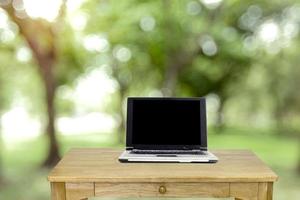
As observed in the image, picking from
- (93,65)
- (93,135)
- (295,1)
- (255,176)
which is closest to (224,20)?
(295,1)

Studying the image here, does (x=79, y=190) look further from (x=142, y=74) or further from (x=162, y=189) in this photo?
(x=142, y=74)

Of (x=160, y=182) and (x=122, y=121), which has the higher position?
(x=122, y=121)

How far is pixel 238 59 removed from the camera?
3.69m

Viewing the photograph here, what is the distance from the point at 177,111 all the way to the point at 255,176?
58cm

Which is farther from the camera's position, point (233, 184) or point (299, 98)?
point (299, 98)

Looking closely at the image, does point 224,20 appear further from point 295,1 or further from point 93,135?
point 93,135

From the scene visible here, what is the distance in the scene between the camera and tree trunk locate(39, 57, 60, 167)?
359 centimetres

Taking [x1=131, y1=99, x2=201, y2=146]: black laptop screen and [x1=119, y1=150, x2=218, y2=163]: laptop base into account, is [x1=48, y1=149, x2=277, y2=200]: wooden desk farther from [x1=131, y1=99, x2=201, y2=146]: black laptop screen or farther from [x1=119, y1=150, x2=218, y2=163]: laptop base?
[x1=131, y1=99, x2=201, y2=146]: black laptop screen

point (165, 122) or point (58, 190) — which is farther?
point (165, 122)

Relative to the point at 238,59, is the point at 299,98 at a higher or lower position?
lower

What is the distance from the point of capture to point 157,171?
6.20 ft

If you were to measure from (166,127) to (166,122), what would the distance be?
28 millimetres

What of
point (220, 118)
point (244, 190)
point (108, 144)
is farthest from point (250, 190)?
point (108, 144)

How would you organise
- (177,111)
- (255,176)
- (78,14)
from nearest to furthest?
(255,176) < (177,111) < (78,14)
